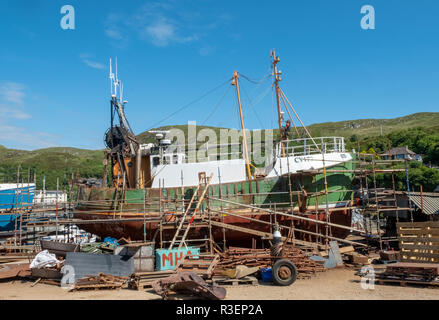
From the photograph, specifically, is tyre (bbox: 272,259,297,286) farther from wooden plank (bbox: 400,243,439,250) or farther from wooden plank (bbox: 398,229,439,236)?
wooden plank (bbox: 398,229,439,236)

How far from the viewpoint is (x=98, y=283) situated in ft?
37.1

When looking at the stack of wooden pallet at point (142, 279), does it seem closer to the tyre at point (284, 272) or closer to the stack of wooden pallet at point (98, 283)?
the stack of wooden pallet at point (98, 283)

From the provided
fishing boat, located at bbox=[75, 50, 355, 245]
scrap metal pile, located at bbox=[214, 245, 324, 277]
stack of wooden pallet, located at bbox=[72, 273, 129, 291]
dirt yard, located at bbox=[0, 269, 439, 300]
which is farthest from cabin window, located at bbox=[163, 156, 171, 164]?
dirt yard, located at bbox=[0, 269, 439, 300]

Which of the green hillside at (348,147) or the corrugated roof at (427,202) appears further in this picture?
the green hillside at (348,147)

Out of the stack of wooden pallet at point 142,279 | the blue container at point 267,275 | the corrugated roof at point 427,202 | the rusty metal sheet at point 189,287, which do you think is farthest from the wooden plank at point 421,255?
the stack of wooden pallet at point 142,279

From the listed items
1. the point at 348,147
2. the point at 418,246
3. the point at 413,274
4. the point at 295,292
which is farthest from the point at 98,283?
the point at 348,147

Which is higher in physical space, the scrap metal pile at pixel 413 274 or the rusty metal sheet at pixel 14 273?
the scrap metal pile at pixel 413 274

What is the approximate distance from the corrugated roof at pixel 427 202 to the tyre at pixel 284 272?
1069cm

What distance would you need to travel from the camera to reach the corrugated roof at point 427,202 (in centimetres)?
1706

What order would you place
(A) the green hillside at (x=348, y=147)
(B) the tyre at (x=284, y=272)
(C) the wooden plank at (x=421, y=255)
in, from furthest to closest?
(A) the green hillside at (x=348, y=147) < (C) the wooden plank at (x=421, y=255) < (B) the tyre at (x=284, y=272)

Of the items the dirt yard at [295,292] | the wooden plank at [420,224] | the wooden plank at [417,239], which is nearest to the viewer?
the dirt yard at [295,292]

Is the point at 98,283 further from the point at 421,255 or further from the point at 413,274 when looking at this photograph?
the point at 421,255
